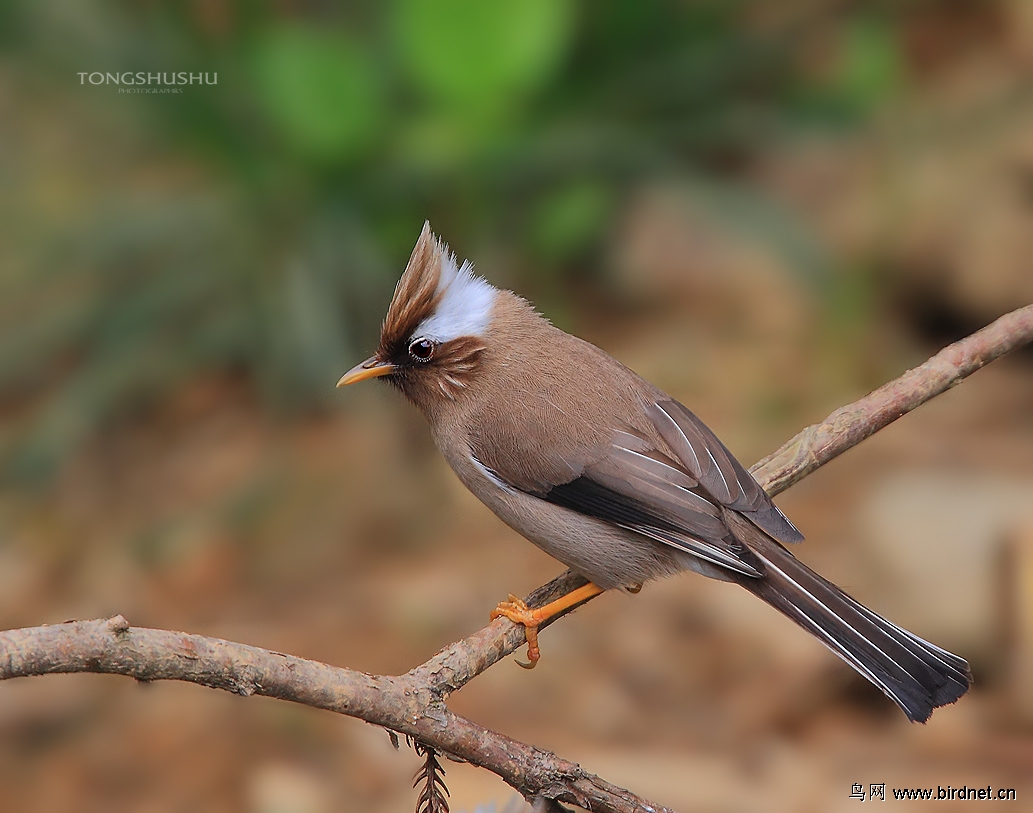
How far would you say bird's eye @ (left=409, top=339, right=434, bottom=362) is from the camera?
4.12m

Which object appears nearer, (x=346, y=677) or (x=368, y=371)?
(x=346, y=677)

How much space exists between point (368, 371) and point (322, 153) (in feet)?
12.7

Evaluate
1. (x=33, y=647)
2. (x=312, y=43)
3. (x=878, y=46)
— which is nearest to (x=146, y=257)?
(x=312, y=43)

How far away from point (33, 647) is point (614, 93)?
21.4 ft

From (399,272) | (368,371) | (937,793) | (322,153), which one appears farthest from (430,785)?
(322,153)

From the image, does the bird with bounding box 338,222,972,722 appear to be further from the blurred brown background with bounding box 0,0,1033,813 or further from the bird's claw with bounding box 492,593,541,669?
the blurred brown background with bounding box 0,0,1033,813

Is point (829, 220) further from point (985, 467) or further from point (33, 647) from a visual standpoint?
point (33, 647)

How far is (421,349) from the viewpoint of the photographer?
4.15 metres

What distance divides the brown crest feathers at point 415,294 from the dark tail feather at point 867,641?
1.32 m

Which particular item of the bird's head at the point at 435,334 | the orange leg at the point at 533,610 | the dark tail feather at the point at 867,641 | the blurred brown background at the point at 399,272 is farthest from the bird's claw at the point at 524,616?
the blurred brown background at the point at 399,272

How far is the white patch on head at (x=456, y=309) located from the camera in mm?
4066

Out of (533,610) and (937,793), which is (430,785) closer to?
(533,610)

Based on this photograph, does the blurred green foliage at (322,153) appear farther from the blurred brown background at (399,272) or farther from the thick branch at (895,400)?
the thick branch at (895,400)

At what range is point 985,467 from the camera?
6781mm
